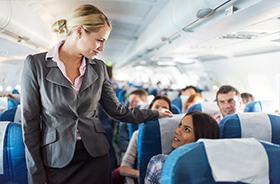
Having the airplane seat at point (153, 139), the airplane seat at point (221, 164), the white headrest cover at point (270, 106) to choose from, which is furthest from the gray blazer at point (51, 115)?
the white headrest cover at point (270, 106)

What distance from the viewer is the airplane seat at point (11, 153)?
1.43 metres

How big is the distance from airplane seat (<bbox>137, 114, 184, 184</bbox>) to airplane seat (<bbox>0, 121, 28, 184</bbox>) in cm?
89

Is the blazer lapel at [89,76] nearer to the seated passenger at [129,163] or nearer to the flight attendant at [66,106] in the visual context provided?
the flight attendant at [66,106]

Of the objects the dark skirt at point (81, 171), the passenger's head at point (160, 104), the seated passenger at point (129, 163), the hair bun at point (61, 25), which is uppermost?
the hair bun at point (61, 25)

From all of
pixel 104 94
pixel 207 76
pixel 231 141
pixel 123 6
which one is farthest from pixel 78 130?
pixel 207 76

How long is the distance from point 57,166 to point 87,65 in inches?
26.6

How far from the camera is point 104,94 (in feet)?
5.20

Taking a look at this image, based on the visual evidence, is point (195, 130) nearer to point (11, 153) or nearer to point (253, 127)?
point (253, 127)

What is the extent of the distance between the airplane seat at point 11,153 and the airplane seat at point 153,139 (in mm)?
888

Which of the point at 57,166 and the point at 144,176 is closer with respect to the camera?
the point at 57,166

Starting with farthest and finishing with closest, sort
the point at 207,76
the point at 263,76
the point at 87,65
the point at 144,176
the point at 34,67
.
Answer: the point at 207,76, the point at 263,76, the point at 144,176, the point at 87,65, the point at 34,67

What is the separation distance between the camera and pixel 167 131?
1792 millimetres

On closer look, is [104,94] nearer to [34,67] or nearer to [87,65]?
[87,65]

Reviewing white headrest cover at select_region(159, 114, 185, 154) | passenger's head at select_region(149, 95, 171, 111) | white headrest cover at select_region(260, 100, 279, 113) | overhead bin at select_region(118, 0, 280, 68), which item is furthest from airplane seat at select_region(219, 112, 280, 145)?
white headrest cover at select_region(260, 100, 279, 113)
